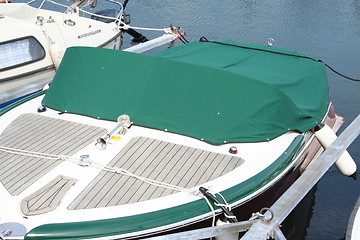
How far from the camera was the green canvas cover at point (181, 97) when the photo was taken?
17.0 ft

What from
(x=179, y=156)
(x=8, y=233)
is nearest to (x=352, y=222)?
(x=179, y=156)

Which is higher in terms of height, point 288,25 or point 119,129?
point 288,25

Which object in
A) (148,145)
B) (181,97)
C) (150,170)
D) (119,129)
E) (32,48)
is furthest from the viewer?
(32,48)

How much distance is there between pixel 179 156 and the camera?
4.84 meters

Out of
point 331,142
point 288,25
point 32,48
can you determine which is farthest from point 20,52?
point 288,25

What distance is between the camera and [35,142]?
5.10 meters

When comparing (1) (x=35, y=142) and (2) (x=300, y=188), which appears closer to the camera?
(2) (x=300, y=188)

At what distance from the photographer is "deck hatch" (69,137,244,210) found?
4266 millimetres

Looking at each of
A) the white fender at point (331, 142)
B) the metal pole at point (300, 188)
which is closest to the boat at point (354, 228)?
the white fender at point (331, 142)

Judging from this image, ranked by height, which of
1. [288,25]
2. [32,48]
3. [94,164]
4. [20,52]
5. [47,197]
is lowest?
[47,197]

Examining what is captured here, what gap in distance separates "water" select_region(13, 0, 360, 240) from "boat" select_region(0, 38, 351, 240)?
291 centimetres

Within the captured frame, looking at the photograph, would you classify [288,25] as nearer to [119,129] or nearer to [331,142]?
[331,142]

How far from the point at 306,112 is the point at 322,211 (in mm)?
1907

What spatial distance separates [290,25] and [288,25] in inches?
2.8
